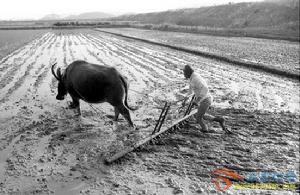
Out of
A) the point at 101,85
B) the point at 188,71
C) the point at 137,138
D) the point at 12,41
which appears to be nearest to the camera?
the point at 188,71

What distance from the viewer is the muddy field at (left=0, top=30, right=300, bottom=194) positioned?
175 inches

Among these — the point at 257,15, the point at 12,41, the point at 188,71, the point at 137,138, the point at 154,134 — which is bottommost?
the point at 137,138

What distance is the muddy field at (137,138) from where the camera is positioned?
4.44m

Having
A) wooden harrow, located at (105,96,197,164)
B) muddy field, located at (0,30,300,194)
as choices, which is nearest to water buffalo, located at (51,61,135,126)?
muddy field, located at (0,30,300,194)

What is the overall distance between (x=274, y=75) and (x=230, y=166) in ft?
26.3

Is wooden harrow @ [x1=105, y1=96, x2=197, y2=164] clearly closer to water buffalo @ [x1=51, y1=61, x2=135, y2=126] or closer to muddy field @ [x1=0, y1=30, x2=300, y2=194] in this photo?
muddy field @ [x1=0, y1=30, x2=300, y2=194]

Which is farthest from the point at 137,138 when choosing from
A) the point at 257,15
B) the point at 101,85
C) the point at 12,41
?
the point at 257,15

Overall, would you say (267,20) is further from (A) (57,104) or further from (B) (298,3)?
(A) (57,104)

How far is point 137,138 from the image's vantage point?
19.4 feet

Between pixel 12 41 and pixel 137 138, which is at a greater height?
pixel 12 41

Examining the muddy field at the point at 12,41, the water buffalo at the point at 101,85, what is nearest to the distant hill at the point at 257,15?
the muddy field at the point at 12,41

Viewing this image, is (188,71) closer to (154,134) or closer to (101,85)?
(154,134)

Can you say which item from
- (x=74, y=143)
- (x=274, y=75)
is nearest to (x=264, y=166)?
(x=74, y=143)

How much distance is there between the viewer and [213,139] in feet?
19.1
